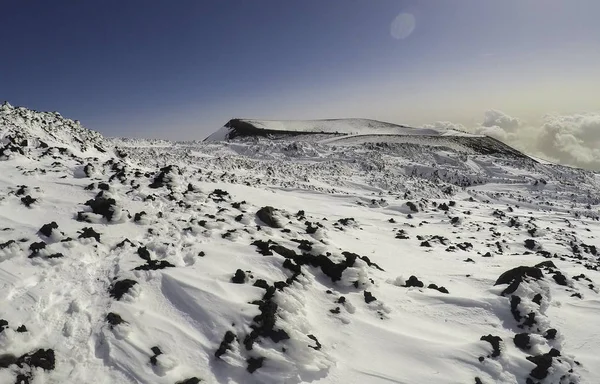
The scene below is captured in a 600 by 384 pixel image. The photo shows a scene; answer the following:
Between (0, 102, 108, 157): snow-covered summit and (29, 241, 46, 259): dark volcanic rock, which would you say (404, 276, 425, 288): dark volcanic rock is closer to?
(29, 241, 46, 259): dark volcanic rock

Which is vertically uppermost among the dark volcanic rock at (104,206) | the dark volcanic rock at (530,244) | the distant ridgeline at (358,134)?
the distant ridgeline at (358,134)

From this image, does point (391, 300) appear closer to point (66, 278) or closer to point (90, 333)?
point (90, 333)

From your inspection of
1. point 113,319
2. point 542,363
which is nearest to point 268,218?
point 113,319

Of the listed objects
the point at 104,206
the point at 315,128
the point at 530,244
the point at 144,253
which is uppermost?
the point at 315,128

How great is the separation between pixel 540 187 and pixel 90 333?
160ft

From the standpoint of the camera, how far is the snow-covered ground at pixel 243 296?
5.88 meters

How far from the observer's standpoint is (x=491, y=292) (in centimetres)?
938

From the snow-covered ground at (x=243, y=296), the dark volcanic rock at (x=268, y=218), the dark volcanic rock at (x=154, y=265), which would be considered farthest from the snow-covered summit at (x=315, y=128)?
the dark volcanic rock at (x=154, y=265)

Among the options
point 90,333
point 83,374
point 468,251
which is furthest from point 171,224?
point 468,251

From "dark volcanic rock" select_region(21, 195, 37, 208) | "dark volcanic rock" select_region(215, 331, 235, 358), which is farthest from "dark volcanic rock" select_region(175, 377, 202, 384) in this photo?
"dark volcanic rock" select_region(21, 195, 37, 208)

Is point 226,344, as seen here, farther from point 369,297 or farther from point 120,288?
point 369,297

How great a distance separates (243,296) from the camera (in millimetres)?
7312

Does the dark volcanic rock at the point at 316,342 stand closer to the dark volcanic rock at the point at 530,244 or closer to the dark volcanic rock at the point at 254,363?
the dark volcanic rock at the point at 254,363

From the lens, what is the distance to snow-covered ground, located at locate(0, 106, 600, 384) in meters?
5.88
